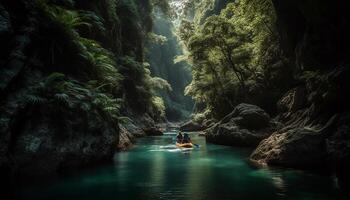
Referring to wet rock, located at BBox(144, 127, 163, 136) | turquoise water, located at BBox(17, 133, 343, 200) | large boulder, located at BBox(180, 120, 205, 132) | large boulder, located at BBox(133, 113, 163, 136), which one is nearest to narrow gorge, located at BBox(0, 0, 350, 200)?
turquoise water, located at BBox(17, 133, 343, 200)

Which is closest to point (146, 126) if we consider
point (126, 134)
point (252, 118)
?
point (126, 134)

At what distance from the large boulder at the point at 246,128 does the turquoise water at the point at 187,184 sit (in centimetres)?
674

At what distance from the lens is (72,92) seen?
1364 centimetres

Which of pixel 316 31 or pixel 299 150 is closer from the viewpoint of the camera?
pixel 299 150

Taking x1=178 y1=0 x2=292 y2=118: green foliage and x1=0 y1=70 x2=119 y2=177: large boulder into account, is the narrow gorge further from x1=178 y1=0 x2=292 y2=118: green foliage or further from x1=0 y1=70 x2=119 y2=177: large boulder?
x1=178 y1=0 x2=292 y2=118: green foliage

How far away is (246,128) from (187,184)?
1262 cm

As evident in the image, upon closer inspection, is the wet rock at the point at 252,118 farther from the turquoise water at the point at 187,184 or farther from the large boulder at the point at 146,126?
the large boulder at the point at 146,126

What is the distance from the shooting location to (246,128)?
73.5ft

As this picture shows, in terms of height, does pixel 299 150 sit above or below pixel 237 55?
below

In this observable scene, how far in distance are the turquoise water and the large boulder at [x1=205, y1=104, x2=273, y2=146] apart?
6743 mm

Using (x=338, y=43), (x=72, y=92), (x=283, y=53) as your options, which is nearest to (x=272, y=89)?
(x=283, y=53)

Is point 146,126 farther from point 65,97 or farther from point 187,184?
point 187,184

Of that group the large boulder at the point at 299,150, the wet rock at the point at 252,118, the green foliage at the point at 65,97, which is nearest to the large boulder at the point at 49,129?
the green foliage at the point at 65,97

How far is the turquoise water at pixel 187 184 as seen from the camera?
29.8 ft
